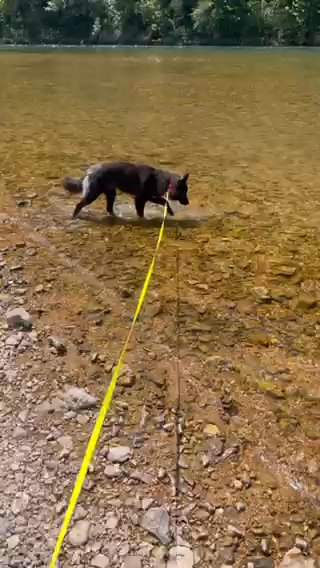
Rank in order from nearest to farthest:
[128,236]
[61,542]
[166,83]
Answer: [61,542]
[128,236]
[166,83]

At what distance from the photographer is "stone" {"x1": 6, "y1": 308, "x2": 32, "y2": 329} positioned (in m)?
5.12

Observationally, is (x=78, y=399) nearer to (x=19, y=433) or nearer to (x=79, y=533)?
(x=19, y=433)

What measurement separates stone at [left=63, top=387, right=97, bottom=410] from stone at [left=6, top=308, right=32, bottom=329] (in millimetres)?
1118

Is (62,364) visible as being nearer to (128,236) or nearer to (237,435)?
(237,435)

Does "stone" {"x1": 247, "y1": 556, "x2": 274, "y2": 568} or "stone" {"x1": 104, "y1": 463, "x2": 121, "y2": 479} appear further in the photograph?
"stone" {"x1": 104, "y1": 463, "x2": 121, "y2": 479}

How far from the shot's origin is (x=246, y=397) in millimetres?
4309

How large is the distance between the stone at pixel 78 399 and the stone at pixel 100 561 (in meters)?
1.27

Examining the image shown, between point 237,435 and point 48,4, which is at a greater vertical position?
point 48,4

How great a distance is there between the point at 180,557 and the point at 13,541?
2.94 feet

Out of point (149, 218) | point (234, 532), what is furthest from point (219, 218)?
point (234, 532)

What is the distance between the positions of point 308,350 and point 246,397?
102cm

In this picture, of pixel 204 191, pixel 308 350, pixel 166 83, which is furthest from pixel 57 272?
pixel 166 83

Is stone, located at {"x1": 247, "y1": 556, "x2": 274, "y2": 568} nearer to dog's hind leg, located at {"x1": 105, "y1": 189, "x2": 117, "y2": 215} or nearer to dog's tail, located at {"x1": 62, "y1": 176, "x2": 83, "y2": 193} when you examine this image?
dog's hind leg, located at {"x1": 105, "y1": 189, "x2": 117, "y2": 215}

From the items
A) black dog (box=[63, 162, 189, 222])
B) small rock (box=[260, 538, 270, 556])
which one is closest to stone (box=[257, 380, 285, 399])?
small rock (box=[260, 538, 270, 556])
